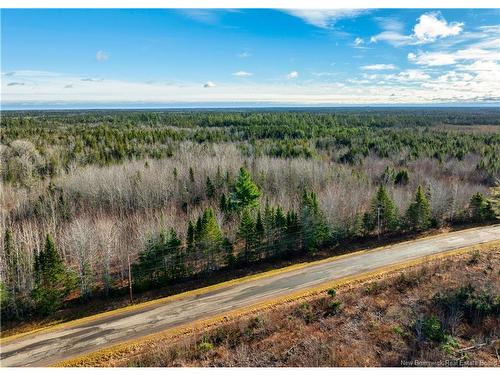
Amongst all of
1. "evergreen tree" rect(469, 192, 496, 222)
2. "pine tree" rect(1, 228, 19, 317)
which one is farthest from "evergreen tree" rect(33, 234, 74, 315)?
"evergreen tree" rect(469, 192, 496, 222)

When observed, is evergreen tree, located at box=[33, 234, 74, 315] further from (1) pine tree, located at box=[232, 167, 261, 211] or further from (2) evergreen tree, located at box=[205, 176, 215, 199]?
(2) evergreen tree, located at box=[205, 176, 215, 199]

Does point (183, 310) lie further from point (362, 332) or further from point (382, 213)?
point (382, 213)

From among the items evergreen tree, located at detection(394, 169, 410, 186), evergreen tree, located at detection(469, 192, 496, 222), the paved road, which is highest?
evergreen tree, located at detection(394, 169, 410, 186)

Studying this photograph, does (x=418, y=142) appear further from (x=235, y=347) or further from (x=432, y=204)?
(x=235, y=347)

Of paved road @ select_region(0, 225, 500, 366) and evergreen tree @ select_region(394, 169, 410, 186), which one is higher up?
evergreen tree @ select_region(394, 169, 410, 186)

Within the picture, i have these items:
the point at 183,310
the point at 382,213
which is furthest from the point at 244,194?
the point at 183,310

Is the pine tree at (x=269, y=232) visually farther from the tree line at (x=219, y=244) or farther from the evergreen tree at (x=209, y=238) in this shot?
the evergreen tree at (x=209, y=238)

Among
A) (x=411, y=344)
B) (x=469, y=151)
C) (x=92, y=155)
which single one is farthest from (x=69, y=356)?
(x=469, y=151)
